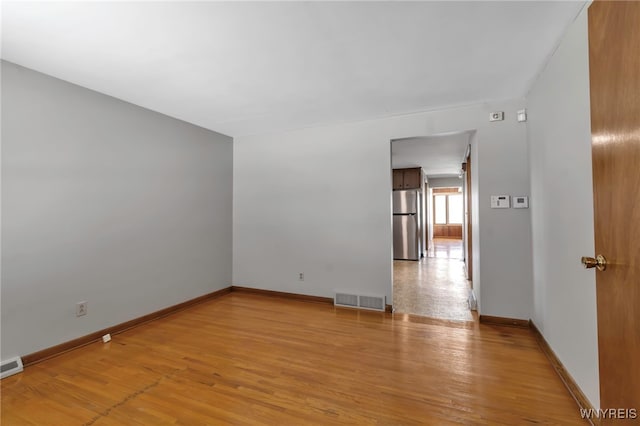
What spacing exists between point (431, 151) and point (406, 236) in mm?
2531

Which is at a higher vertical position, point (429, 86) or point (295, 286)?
point (429, 86)

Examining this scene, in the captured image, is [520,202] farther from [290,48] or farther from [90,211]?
[90,211]

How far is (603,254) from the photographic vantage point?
1139mm

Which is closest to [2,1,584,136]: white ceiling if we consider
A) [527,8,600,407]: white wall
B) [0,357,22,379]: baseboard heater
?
[527,8,600,407]: white wall

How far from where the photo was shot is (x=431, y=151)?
18.1ft

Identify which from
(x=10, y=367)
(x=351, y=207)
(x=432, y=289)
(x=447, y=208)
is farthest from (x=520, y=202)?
(x=447, y=208)

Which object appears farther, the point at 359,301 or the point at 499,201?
the point at 359,301

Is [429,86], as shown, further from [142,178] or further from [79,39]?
[142,178]

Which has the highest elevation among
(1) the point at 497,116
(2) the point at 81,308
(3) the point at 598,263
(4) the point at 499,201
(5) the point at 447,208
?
(1) the point at 497,116

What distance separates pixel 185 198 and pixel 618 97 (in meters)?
4.01

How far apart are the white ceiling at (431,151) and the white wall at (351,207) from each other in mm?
607

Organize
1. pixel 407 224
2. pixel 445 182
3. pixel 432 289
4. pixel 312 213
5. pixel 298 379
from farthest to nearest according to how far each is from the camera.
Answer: pixel 445 182 → pixel 407 224 → pixel 432 289 → pixel 312 213 → pixel 298 379

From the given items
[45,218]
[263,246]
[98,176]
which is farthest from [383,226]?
[45,218]

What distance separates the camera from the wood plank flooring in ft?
5.63
